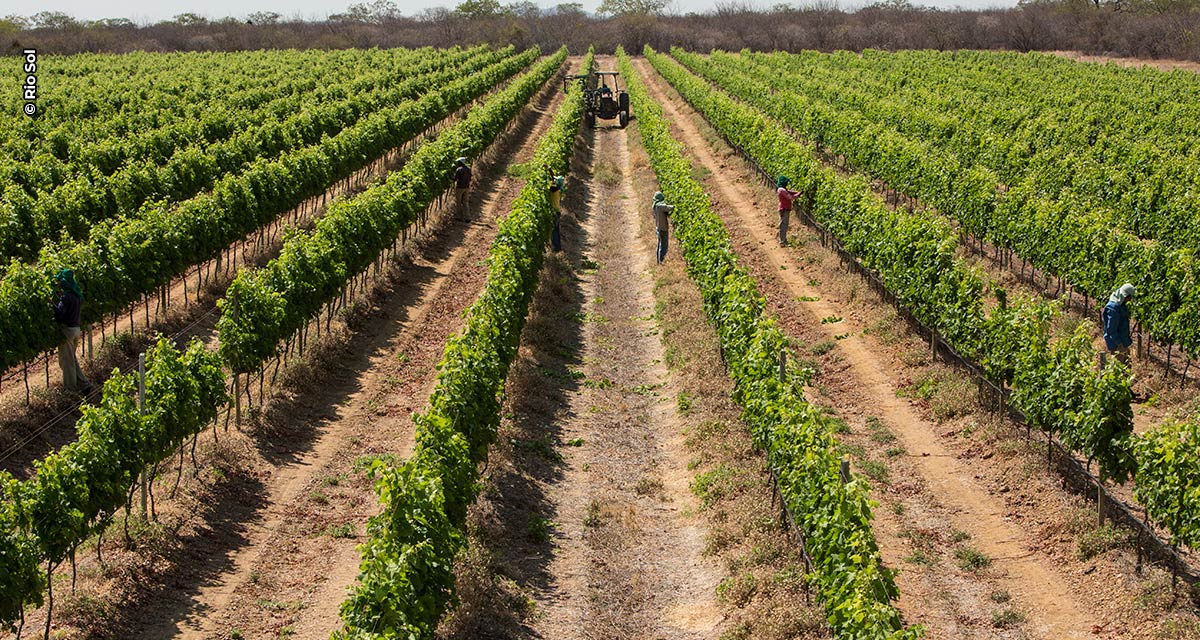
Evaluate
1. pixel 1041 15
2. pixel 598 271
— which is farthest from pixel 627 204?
pixel 1041 15

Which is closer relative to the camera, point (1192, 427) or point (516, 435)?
point (1192, 427)

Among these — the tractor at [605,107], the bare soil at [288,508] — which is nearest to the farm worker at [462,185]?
the bare soil at [288,508]

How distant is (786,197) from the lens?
27812mm

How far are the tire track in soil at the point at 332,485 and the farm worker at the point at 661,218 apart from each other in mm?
4079

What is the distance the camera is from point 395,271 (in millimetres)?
26188

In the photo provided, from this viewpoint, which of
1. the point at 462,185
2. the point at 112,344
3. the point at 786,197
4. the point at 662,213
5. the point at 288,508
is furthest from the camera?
the point at 462,185

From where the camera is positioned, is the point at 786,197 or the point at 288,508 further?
the point at 786,197

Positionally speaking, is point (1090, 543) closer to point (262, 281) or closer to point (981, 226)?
point (262, 281)

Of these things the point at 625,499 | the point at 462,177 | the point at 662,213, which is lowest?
the point at 625,499

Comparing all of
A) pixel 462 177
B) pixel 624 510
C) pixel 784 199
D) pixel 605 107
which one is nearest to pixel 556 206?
pixel 462 177

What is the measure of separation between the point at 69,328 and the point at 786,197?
16.0 metres

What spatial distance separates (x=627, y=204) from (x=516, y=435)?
19103 millimetres

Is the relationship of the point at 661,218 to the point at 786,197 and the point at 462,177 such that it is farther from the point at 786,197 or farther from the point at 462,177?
the point at 462,177

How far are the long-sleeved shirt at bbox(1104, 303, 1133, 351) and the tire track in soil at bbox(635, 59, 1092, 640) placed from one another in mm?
3484
